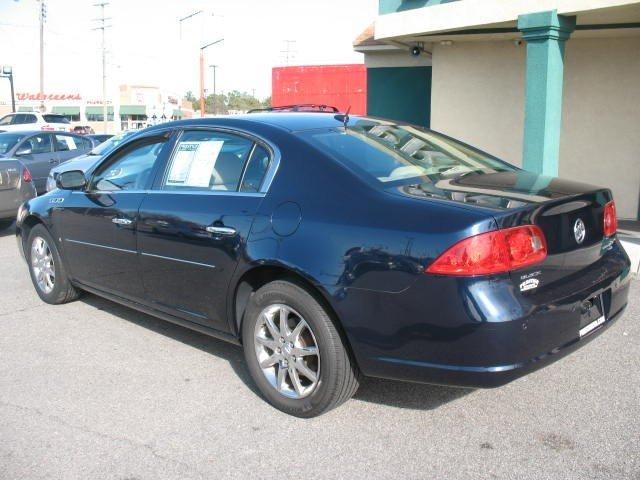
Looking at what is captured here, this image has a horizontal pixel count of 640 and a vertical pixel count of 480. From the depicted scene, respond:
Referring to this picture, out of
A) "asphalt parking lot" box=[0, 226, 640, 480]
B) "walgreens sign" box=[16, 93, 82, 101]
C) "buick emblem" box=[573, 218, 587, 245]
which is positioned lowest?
"asphalt parking lot" box=[0, 226, 640, 480]

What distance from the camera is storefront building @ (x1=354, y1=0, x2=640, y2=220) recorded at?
331 inches

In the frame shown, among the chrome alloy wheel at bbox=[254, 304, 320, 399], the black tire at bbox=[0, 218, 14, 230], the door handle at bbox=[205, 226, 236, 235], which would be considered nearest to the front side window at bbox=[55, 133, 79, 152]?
the black tire at bbox=[0, 218, 14, 230]

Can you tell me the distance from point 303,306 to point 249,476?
87cm

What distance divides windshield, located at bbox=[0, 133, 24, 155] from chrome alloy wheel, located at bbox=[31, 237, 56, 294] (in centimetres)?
744

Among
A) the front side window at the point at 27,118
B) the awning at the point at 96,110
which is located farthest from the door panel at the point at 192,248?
the awning at the point at 96,110

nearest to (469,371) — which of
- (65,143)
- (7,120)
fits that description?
(65,143)

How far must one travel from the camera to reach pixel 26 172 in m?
10.3

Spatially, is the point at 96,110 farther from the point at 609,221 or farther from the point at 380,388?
the point at 609,221

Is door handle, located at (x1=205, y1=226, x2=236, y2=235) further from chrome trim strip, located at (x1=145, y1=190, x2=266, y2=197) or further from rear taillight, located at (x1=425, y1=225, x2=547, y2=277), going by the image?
rear taillight, located at (x1=425, y1=225, x2=547, y2=277)

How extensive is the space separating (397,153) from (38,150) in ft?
36.0

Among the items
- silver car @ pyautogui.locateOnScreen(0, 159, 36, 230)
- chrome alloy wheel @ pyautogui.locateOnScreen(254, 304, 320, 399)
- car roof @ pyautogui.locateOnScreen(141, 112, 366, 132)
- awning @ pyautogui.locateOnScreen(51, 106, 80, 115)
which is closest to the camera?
chrome alloy wheel @ pyautogui.locateOnScreen(254, 304, 320, 399)

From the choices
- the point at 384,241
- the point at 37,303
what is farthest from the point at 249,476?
the point at 37,303

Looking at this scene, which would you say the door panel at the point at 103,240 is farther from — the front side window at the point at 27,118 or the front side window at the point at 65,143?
the front side window at the point at 27,118

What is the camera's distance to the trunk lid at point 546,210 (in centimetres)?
308
